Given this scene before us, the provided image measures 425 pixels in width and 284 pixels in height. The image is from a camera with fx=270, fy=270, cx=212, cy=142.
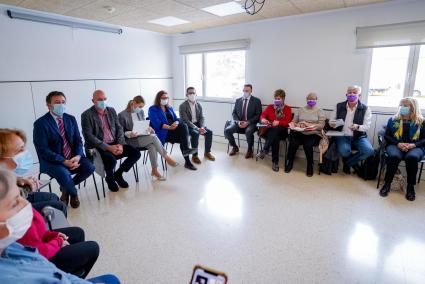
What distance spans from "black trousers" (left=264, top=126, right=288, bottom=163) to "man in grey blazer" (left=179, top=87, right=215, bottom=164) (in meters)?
0.99

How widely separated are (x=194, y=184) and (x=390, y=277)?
2.29 metres

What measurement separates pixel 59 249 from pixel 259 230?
1.69m

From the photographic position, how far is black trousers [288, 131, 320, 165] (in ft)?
12.9

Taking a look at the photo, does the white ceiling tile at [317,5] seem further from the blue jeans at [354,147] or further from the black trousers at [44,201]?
the black trousers at [44,201]

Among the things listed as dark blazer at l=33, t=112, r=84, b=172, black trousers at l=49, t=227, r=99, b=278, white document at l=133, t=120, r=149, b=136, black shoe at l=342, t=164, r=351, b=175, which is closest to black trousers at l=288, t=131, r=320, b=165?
black shoe at l=342, t=164, r=351, b=175

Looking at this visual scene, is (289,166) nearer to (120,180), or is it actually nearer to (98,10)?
(120,180)

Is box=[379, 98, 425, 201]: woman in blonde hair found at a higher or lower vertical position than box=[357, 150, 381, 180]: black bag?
higher

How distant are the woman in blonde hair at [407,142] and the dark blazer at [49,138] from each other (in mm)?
3666

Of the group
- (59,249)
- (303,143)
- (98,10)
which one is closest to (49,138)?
(59,249)

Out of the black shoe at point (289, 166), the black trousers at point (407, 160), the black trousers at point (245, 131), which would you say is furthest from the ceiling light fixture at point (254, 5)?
the black trousers at point (407, 160)

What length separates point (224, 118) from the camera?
5.74 m

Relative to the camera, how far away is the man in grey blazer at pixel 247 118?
4695 millimetres

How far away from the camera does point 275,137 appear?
168 inches

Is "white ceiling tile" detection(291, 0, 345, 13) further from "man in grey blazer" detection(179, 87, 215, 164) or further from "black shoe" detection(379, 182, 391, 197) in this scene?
"black shoe" detection(379, 182, 391, 197)
